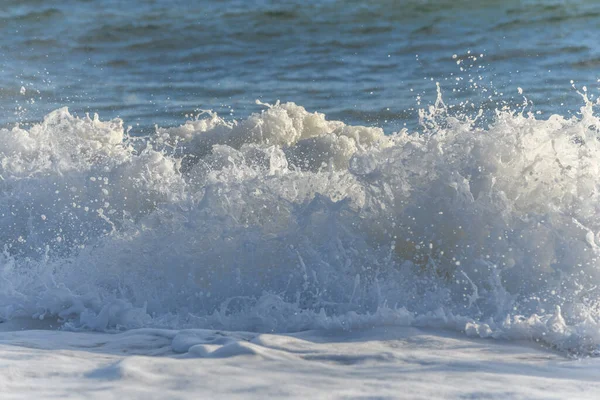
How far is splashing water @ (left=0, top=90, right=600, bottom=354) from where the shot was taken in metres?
3.79

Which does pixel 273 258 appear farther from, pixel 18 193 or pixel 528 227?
pixel 18 193

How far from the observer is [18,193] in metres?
5.54

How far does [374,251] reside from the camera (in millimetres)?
4152

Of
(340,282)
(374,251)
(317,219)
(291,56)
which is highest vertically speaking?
(291,56)

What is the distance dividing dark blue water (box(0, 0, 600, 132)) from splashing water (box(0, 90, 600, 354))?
3.37m

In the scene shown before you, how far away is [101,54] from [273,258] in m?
7.53

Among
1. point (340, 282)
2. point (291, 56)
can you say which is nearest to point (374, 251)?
point (340, 282)

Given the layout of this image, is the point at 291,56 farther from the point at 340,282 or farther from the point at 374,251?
the point at 340,282

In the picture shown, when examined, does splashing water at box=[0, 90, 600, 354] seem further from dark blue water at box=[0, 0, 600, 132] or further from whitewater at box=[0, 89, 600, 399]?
dark blue water at box=[0, 0, 600, 132]

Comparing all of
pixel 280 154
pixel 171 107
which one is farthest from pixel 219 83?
pixel 280 154

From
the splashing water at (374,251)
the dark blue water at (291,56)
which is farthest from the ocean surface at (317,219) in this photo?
the dark blue water at (291,56)

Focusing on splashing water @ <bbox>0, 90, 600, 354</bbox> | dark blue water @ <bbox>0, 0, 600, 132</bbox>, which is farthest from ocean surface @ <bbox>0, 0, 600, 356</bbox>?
dark blue water @ <bbox>0, 0, 600, 132</bbox>

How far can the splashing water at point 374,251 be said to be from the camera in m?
3.79

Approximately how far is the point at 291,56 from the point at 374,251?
22.6 feet
